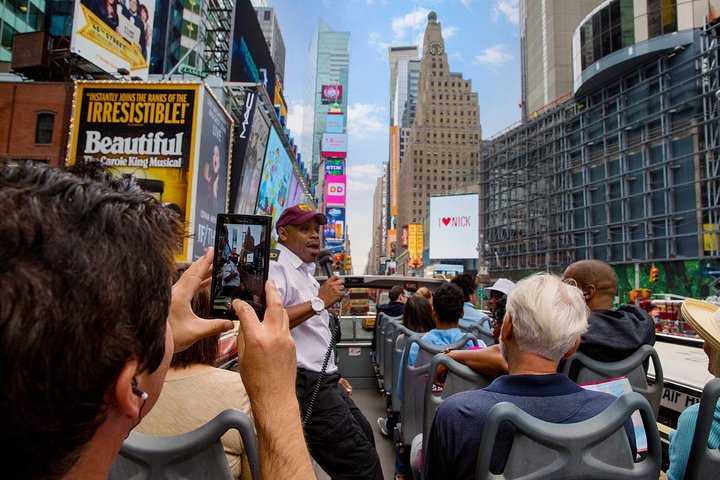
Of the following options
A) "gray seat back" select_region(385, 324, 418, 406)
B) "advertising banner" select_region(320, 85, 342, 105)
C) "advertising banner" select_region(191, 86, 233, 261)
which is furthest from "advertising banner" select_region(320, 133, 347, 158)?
"gray seat back" select_region(385, 324, 418, 406)

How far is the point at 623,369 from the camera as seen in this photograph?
285 cm

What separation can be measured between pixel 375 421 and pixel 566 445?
4726 millimetres

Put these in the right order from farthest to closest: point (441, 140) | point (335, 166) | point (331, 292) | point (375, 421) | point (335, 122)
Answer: point (441, 140) → point (335, 122) → point (335, 166) → point (375, 421) → point (331, 292)

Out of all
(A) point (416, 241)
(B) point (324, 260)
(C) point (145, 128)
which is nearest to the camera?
(B) point (324, 260)

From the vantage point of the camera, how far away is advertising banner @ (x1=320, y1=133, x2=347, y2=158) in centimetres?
7350

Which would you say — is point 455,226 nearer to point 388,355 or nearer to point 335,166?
point 335,166

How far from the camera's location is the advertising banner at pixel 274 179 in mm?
21906

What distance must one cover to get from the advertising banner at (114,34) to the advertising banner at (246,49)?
3755 mm

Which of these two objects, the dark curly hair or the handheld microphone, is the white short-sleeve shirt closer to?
the handheld microphone

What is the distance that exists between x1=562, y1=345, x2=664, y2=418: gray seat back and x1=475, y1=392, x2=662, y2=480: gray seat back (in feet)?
4.43

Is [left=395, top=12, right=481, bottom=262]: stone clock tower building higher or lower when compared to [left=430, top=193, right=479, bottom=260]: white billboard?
higher

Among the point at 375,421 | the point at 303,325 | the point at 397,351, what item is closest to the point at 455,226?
the point at 375,421

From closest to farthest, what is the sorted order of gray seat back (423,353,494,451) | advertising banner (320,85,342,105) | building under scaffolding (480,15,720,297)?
gray seat back (423,353,494,451), building under scaffolding (480,15,720,297), advertising banner (320,85,342,105)

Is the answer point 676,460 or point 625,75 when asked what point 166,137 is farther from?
point 625,75
